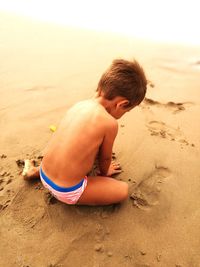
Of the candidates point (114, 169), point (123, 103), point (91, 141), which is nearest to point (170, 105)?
point (114, 169)

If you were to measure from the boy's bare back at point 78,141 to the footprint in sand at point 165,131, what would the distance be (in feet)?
2.92

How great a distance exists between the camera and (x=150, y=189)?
196cm

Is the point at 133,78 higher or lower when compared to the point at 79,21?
higher

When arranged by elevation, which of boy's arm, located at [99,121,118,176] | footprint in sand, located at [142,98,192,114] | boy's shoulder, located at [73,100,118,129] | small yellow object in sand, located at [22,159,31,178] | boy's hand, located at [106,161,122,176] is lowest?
small yellow object in sand, located at [22,159,31,178]

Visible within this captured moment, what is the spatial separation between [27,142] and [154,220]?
117 cm

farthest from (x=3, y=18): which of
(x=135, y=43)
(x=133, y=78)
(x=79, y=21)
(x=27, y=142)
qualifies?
(x=133, y=78)

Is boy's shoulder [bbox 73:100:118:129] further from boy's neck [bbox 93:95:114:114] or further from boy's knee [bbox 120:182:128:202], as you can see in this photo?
boy's knee [bbox 120:182:128:202]

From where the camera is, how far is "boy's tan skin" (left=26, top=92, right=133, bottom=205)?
1.66 meters

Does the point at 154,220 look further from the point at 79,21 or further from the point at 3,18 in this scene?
the point at 79,21

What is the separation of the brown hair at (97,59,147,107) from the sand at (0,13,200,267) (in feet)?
2.04

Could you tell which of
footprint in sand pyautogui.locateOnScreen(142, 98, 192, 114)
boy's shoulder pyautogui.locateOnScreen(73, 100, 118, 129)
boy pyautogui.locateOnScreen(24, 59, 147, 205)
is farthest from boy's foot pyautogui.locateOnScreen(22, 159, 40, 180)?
footprint in sand pyautogui.locateOnScreen(142, 98, 192, 114)

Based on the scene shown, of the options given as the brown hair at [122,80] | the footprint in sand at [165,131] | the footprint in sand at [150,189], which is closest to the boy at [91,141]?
the brown hair at [122,80]

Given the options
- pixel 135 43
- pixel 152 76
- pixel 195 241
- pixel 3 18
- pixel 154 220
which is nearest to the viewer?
pixel 195 241

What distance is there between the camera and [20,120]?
2625 millimetres
